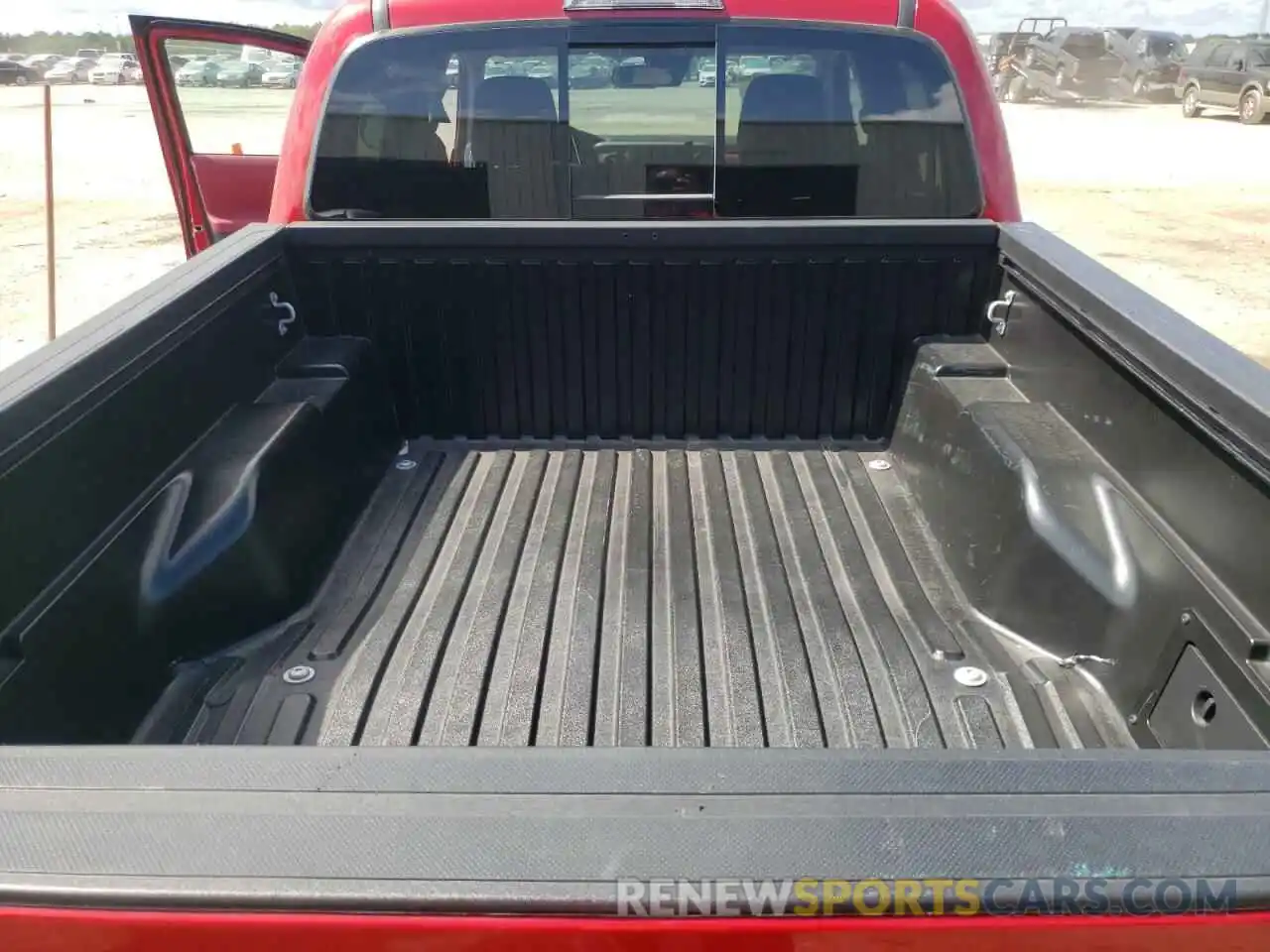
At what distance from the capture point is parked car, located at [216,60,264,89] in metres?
13.3

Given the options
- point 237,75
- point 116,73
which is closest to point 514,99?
point 237,75

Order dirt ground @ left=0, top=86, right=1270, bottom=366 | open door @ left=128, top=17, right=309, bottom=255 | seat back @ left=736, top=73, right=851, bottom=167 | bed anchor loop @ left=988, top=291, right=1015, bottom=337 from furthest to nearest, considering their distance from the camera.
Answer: dirt ground @ left=0, top=86, right=1270, bottom=366 → open door @ left=128, top=17, right=309, bottom=255 → seat back @ left=736, top=73, right=851, bottom=167 → bed anchor loop @ left=988, top=291, right=1015, bottom=337

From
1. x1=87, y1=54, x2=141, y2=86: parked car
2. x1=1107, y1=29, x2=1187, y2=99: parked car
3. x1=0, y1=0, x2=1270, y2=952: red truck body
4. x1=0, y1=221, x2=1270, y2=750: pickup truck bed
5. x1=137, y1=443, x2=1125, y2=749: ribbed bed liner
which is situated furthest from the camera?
x1=87, y1=54, x2=141, y2=86: parked car

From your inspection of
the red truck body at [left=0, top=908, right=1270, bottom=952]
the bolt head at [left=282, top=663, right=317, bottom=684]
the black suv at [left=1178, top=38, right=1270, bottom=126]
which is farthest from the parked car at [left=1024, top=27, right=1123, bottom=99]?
the red truck body at [left=0, top=908, right=1270, bottom=952]

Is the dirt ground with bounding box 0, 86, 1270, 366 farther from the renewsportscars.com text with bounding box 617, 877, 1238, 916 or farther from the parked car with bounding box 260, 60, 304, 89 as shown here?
the renewsportscars.com text with bounding box 617, 877, 1238, 916

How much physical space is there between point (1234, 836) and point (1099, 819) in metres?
0.11

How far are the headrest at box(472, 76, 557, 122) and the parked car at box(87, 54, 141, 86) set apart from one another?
38.2 meters

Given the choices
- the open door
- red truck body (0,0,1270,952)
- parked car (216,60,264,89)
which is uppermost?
parked car (216,60,264,89)

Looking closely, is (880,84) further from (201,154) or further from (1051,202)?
(1051,202)

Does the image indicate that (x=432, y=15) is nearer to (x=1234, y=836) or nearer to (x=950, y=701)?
(x=950, y=701)

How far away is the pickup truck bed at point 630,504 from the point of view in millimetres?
1669

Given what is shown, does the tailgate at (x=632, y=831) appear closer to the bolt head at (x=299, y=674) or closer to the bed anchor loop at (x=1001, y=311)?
the bolt head at (x=299, y=674)

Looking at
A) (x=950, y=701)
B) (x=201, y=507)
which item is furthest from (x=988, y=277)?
(x=201, y=507)

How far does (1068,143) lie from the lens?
18953 millimetres
